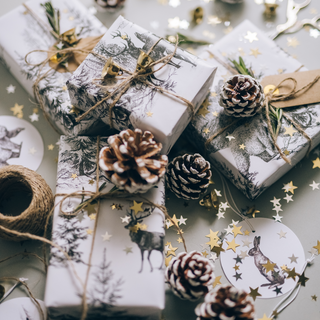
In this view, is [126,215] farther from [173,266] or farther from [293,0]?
[293,0]

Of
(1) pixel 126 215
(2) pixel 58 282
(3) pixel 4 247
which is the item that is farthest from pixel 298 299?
(3) pixel 4 247

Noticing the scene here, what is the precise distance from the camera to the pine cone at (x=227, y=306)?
2.51ft

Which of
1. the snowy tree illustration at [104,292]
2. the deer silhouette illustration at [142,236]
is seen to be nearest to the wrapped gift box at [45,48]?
the deer silhouette illustration at [142,236]

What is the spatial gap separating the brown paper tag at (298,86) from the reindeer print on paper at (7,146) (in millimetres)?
966

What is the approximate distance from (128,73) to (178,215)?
0.52 m

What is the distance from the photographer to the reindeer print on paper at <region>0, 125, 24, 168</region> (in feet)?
3.65

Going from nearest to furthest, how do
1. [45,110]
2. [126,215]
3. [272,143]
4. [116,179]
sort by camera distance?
[116,179] → [126,215] → [272,143] → [45,110]

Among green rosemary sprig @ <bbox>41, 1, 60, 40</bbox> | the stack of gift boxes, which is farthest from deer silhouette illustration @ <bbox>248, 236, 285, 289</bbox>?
green rosemary sprig @ <bbox>41, 1, 60, 40</bbox>

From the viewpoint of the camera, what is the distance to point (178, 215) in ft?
3.49

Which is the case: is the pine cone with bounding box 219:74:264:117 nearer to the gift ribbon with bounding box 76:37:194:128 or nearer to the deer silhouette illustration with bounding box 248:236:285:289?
the gift ribbon with bounding box 76:37:194:128

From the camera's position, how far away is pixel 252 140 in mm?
1012

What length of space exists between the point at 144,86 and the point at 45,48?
1.58 feet

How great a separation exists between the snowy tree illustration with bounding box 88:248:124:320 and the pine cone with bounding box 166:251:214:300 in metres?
0.16

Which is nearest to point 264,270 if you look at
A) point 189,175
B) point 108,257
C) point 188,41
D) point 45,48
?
→ point 189,175
